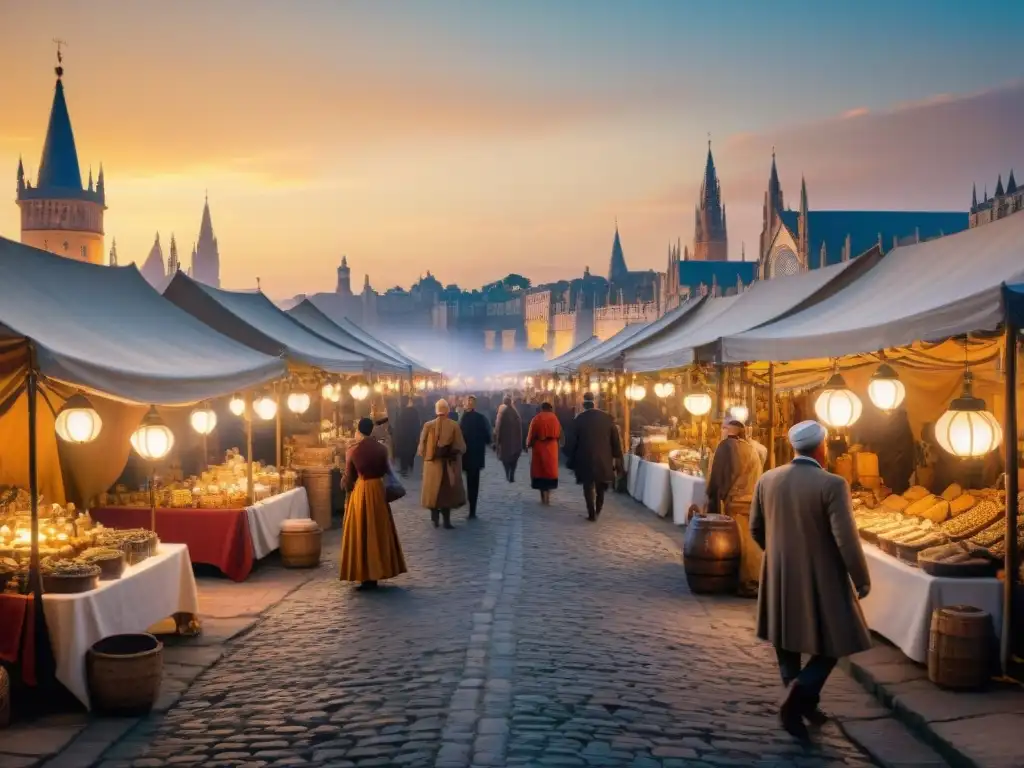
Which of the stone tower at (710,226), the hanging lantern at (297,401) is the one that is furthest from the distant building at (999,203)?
the hanging lantern at (297,401)

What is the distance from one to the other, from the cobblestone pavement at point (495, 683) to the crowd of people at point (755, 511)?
36 cm

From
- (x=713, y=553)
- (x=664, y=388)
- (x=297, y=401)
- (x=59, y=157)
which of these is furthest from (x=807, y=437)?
(x=59, y=157)

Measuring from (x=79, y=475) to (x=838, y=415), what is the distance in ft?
24.2

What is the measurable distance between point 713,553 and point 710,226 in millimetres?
105584

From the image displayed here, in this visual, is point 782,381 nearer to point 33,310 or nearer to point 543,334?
point 33,310

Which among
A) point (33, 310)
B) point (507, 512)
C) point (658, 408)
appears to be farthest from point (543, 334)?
point (33, 310)

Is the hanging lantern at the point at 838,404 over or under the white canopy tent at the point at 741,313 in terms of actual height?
under

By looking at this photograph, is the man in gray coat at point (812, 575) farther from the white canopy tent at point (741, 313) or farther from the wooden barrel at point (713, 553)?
the white canopy tent at point (741, 313)

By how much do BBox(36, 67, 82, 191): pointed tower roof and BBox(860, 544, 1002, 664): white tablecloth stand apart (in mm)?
82620

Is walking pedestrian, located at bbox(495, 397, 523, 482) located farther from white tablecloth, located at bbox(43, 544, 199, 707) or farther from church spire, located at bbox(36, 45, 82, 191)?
church spire, located at bbox(36, 45, 82, 191)

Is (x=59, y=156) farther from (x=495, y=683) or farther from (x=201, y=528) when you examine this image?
(x=495, y=683)

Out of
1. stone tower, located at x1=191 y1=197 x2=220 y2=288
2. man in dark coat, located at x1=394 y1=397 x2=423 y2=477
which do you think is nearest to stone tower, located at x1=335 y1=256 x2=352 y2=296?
stone tower, located at x1=191 y1=197 x2=220 y2=288

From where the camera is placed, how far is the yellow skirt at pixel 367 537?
1016cm

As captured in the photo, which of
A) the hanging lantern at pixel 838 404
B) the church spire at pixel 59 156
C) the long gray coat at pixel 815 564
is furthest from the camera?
the church spire at pixel 59 156
